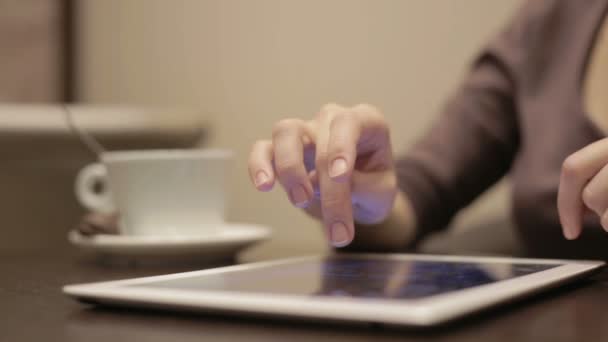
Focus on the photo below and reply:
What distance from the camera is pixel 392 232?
2.78ft

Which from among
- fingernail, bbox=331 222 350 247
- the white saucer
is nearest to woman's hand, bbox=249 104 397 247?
fingernail, bbox=331 222 350 247

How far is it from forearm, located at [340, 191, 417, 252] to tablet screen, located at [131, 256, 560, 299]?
210 millimetres

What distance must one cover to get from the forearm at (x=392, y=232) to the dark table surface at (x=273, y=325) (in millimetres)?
331

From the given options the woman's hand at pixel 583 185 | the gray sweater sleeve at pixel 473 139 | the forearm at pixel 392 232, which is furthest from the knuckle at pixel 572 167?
Answer: the gray sweater sleeve at pixel 473 139

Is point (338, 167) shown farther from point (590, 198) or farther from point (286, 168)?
point (590, 198)

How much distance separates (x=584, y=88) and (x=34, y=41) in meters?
0.89

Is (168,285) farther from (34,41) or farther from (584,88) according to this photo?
(34,41)

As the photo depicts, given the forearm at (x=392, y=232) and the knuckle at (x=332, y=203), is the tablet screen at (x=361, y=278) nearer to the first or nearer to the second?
the knuckle at (x=332, y=203)

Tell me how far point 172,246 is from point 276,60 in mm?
611

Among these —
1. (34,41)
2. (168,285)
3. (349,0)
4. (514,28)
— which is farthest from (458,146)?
(34,41)

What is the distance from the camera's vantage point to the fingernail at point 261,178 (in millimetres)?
545

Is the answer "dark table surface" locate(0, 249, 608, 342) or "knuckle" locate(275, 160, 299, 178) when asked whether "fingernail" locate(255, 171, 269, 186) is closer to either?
"knuckle" locate(275, 160, 299, 178)

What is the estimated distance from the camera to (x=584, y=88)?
0.89 meters

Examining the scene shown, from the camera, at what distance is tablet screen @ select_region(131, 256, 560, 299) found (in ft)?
1.33
